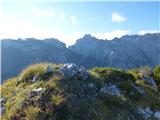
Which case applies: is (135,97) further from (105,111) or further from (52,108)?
(52,108)

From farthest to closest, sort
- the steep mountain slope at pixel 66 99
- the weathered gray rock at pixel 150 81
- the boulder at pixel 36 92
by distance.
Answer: the weathered gray rock at pixel 150 81
the boulder at pixel 36 92
the steep mountain slope at pixel 66 99

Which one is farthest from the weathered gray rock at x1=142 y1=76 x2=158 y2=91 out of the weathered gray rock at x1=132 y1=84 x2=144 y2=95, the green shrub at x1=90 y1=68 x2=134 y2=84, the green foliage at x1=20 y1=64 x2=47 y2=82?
the green foliage at x1=20 y1=64 x2=47 y2=82

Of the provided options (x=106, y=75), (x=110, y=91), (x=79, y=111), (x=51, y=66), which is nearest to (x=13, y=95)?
(x=51, y=66)

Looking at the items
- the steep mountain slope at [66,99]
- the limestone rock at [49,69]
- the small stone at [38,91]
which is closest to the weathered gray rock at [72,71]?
the steep mountain slope at [66,99]

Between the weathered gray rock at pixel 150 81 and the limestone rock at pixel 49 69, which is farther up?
the limestone rock at pixel 49 69

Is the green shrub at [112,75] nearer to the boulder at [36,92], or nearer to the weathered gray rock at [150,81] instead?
the weathered gray rock at [150,81]

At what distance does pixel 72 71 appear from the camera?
49.5 ft

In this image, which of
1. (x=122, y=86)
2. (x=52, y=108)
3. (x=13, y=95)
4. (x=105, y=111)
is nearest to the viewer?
(x=52, y=108)

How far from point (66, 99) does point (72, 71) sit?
2464 millimetres

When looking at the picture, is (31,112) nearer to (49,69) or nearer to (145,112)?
(49,69)

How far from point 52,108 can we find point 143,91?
7676 mm

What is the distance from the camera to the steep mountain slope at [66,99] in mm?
12430

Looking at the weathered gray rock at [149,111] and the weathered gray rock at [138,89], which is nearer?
the weathered gray rock at [149,111]

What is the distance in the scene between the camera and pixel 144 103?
55.5ft
